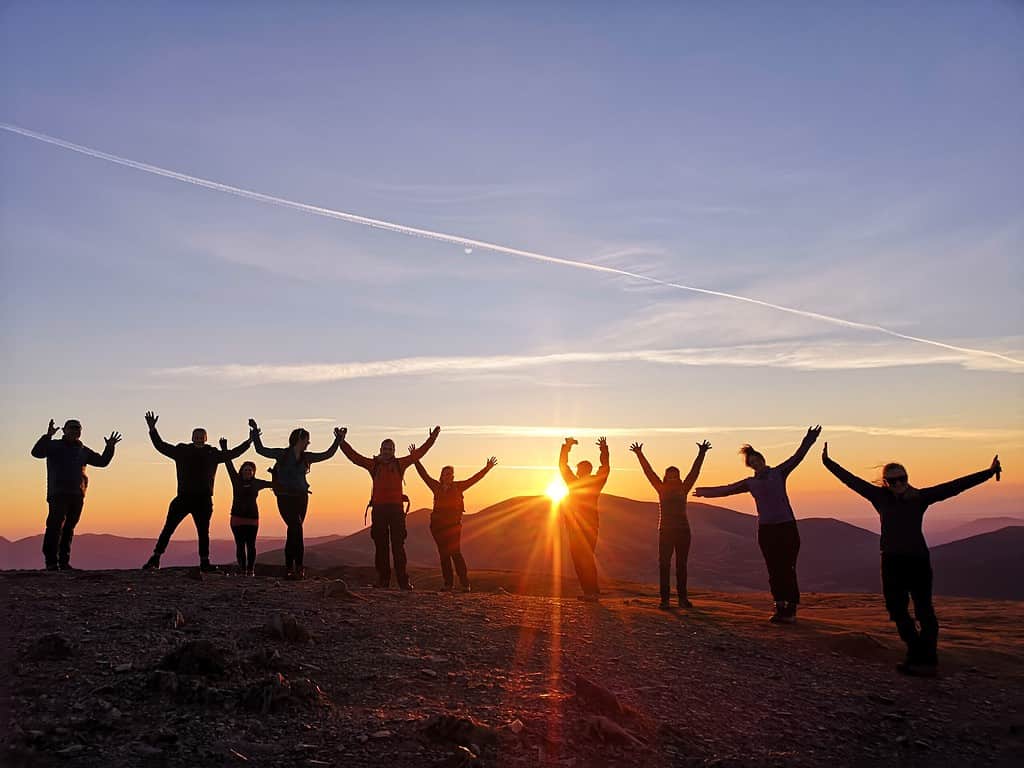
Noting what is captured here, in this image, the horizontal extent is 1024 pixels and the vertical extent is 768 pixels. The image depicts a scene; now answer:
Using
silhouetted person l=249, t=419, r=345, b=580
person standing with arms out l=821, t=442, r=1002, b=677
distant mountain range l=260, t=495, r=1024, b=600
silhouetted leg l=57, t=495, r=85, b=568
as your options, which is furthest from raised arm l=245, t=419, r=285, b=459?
distant mountain range l=260, t=495, r=1024, b=600

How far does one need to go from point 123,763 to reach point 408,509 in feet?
24.2

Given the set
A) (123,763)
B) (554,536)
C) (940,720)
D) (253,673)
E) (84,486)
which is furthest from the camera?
(554,536)

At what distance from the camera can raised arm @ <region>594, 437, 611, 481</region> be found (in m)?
12.8

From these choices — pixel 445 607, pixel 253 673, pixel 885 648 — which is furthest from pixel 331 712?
pixel 885 648

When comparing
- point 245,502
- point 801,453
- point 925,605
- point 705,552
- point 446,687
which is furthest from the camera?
point 705,552

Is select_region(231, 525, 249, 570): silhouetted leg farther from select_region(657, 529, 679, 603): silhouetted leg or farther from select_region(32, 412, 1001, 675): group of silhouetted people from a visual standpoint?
select_region(657, 529, 679, 603): silhouetted leg

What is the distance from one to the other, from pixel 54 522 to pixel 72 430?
1.39m

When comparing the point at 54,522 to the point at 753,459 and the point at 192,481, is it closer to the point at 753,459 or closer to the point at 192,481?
the point at 192,481

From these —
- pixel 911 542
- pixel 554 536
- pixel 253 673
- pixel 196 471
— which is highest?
pixel 196 471

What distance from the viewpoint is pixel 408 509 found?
41.0 feet

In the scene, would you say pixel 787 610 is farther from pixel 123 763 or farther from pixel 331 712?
pixel 123 763

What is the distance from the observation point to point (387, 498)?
12125 millimetres

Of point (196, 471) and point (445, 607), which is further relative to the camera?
point (196, 471)

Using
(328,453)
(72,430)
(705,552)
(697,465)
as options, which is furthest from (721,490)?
(705,552)
